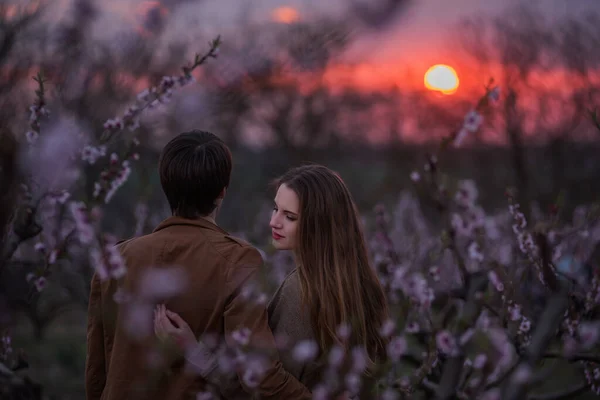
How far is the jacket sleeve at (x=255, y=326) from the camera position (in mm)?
2010

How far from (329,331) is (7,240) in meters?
1.43

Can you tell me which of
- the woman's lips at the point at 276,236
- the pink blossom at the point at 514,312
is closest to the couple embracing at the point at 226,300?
the woman's lips at the point at 276,236

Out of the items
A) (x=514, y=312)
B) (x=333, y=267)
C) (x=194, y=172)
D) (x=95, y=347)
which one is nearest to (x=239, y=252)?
(x=194, y=172)

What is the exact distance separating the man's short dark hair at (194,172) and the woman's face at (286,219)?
0.28m

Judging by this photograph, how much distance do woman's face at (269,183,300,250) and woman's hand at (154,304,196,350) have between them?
50cm

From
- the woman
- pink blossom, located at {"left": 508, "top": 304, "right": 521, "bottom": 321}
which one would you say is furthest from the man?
pink blossom, located at {"left": 508, "top": 304, "right": 521, "bottom": 321}

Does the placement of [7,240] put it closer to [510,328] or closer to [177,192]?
[177,192]

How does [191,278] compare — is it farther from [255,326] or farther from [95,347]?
[95,347]

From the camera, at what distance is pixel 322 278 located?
232 centimetres

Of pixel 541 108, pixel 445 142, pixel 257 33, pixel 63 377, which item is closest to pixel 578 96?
pixel 541 108

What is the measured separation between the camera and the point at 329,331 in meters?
2.23

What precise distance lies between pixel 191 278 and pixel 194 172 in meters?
0.35

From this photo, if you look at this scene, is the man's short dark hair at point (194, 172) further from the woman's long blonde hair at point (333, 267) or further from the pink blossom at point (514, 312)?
the pink blossom at point (514, 312)

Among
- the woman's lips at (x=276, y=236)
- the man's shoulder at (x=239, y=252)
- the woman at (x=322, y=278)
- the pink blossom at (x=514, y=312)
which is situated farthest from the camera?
the pink blossom at (x=514, y=312)
